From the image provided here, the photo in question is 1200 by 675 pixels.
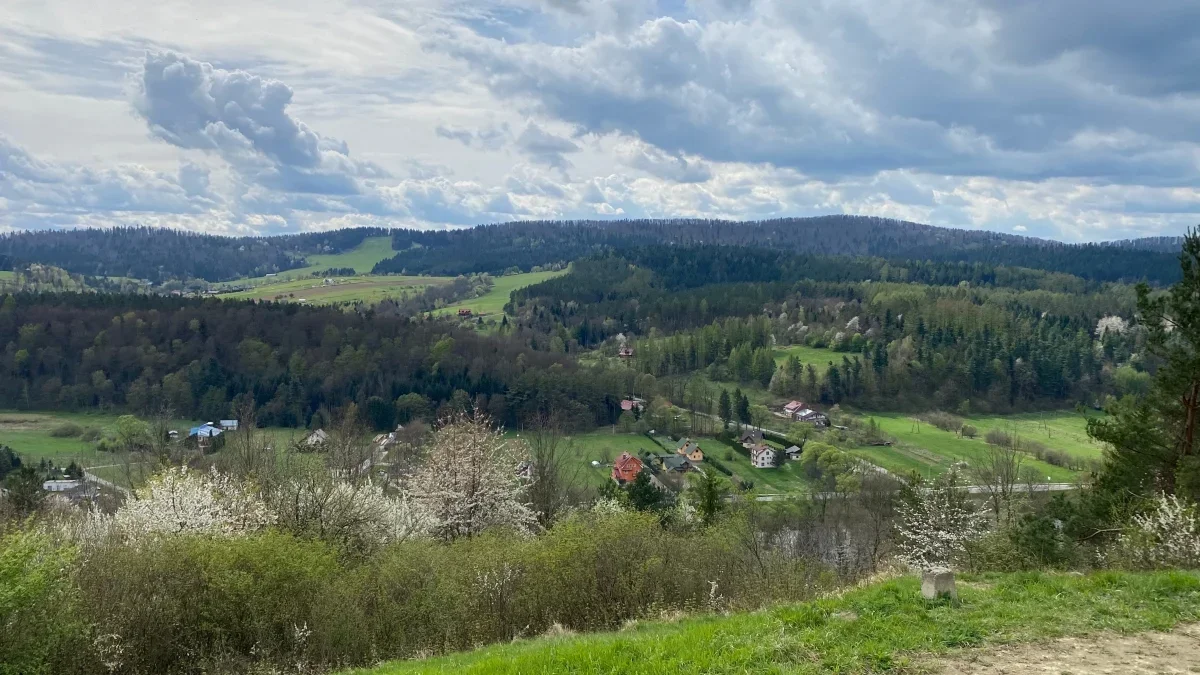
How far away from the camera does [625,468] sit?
63.3 metres

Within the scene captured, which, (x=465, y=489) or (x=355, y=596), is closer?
(x=355, y=596)

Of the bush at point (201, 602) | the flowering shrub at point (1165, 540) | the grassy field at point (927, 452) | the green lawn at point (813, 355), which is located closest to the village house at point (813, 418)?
the grassy field at point (927, 452)

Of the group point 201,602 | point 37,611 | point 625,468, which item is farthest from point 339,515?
point 625,468

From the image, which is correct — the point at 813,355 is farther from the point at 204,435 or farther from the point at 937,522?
the point at 937,522

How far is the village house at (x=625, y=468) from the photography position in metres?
61.4

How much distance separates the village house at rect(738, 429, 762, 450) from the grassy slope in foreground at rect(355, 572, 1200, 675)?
65419mm

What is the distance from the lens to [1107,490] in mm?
20812

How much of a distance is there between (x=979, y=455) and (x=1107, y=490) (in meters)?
51.7

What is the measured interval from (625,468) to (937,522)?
33.0 m

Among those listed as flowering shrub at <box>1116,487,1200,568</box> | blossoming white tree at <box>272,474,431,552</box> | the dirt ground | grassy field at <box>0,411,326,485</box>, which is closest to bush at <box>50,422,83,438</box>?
grassy field at <box>0,411,326,485</box>

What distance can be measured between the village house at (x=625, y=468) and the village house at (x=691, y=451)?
705cm

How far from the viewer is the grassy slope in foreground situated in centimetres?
911

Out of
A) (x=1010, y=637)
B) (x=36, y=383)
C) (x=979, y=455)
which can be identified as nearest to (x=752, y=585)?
(x=1010, y=637)

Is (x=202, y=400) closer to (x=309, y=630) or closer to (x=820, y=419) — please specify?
(x=820, y=419)
